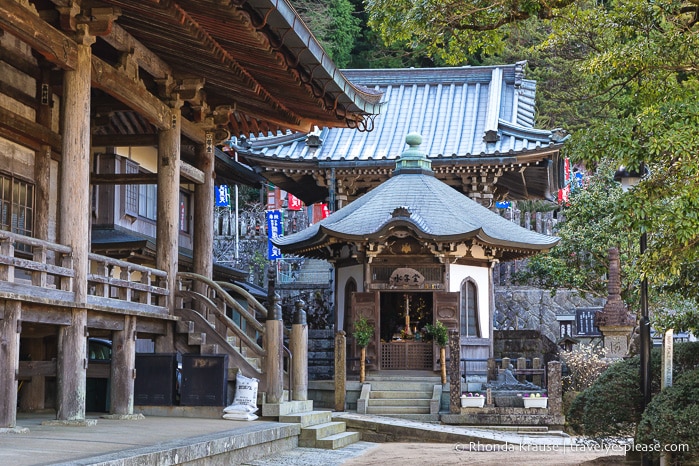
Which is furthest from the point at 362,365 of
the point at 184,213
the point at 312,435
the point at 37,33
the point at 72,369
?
the point at 37,33

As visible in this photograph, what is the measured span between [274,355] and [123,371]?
2.47 metres

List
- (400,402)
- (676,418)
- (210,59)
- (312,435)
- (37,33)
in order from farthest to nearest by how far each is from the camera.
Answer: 1. (400,402)
2. (312,435)
3. (210,59)
4. (37,33)
5. (676,418)

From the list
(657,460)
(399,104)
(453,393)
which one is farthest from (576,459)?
(399,104)

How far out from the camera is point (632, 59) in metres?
11.1

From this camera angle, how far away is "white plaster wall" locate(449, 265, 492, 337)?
24.9 m

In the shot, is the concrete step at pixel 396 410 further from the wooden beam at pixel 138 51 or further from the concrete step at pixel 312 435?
the wooden beam at pixel 138 51

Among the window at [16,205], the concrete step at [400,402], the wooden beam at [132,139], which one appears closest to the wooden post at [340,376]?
the concrete step at [400,402]

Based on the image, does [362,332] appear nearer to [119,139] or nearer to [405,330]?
[405,330]

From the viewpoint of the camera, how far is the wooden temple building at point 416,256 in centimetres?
2378

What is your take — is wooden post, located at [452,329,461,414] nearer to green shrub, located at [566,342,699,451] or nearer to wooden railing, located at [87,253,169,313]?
wooden railing, located at [87,253,169,313]

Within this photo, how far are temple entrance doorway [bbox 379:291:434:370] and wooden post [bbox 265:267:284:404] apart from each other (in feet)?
28.6

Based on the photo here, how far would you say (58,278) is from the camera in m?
12.9

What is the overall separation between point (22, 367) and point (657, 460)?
806 cm

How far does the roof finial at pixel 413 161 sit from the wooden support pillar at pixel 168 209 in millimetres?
11026
